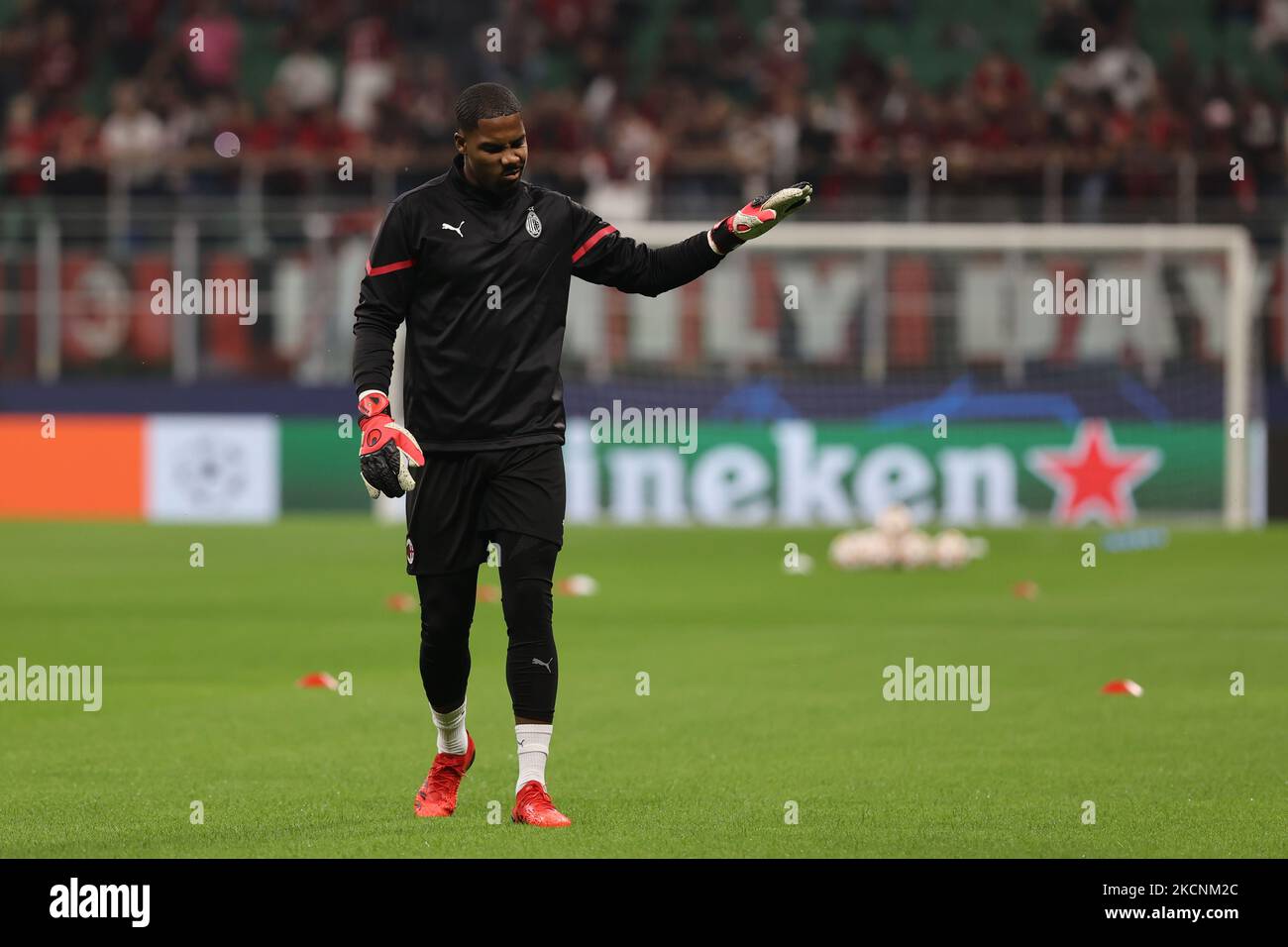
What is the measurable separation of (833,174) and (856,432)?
3771 millimetres

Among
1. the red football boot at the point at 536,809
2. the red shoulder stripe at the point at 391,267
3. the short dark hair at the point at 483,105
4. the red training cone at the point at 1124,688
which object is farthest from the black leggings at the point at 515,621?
the red training cone at the point at 1124,688

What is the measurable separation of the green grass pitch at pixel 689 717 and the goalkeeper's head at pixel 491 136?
2001 mm

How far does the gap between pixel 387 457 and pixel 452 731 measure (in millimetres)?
980

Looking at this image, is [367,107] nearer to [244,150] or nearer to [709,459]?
[244,150]

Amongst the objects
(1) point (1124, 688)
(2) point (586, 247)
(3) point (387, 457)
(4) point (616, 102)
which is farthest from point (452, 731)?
(4) point (616, 102)

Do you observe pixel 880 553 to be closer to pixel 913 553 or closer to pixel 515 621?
pixel 913 553

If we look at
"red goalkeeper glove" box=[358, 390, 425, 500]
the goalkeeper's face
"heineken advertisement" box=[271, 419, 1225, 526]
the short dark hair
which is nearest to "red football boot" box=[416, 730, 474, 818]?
"red goalkeeper glove" box=[358, 390, 425, 500]

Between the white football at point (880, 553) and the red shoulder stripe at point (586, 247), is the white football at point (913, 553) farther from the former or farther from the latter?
the red shoulder stripe at point (586, 247)

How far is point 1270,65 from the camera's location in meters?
27.5

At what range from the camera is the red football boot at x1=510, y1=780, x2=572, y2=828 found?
6.98 metres

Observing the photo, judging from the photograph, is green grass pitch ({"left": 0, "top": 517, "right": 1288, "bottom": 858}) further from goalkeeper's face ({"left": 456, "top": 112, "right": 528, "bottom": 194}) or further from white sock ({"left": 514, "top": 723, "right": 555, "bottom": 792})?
goalkeeper's face ({"left": 456, "top": 112, "right": 528, "bottom": 194})

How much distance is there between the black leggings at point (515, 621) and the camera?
7066mm

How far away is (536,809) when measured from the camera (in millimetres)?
7023

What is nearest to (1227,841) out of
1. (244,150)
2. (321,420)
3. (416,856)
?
(416,856)
